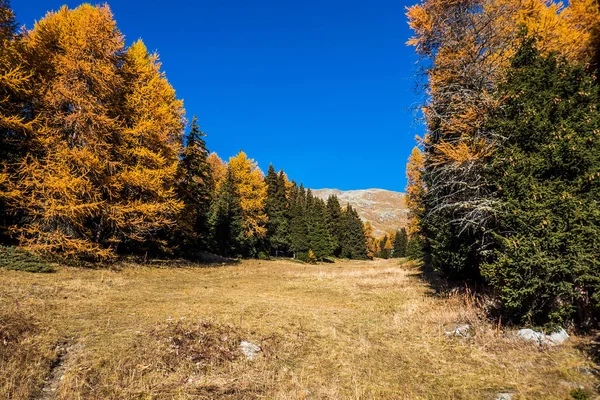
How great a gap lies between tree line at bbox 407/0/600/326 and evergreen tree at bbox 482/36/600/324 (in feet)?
0.08

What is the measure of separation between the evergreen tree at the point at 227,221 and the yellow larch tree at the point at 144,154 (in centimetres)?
1295

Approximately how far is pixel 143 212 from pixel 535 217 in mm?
17874

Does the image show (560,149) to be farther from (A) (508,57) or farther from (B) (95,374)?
(B) (95,374)

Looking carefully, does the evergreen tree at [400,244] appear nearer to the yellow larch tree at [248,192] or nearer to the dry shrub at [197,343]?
the yellow larch tree at [248,192]

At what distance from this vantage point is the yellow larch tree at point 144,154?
1773 cm

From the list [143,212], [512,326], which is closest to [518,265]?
[512,326]

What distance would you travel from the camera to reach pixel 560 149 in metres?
7.05

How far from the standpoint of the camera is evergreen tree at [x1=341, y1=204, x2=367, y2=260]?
2616 inches

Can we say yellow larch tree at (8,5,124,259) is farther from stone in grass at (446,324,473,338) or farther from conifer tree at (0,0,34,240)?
stone in grass at (446,324,473,338)

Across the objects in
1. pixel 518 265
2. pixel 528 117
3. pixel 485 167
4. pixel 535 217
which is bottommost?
pixel 518 265

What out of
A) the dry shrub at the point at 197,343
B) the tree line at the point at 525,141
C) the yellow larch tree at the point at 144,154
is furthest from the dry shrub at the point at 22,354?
the yellow larch tree at the point at 144,154

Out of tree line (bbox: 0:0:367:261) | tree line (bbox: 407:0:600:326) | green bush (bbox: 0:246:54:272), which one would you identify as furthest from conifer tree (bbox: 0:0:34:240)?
tree line (bbox: 407:0:600:326)

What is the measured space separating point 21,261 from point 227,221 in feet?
70.0

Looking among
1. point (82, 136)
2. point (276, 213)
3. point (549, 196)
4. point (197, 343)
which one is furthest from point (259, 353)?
point (276, 213)
